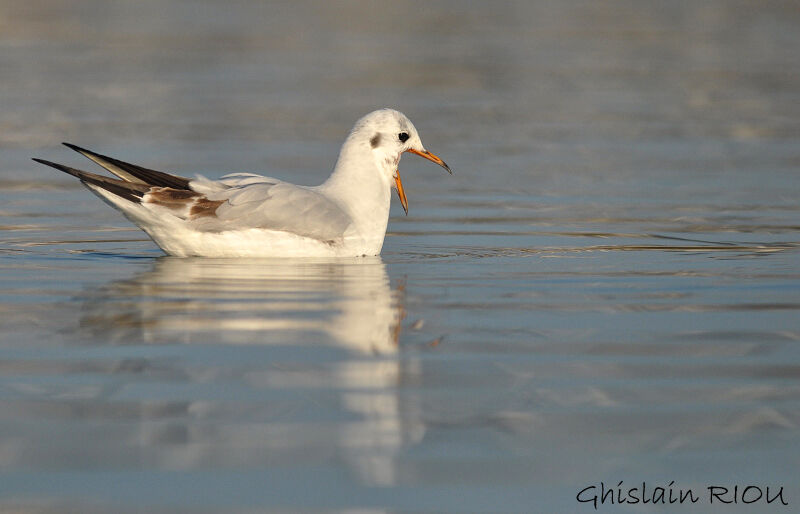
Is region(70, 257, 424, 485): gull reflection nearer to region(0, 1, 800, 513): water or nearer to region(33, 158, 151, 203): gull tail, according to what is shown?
region(0, 1, 800, 513): water

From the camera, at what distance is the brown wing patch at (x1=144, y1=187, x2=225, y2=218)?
10008mm

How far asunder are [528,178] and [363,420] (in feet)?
29.7

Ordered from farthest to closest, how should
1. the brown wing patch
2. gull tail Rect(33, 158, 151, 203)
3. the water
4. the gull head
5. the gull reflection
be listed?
the gull head < the brown wing patch < gull tail Rect(33, 158, 151, 203) < the gull reflection < the water

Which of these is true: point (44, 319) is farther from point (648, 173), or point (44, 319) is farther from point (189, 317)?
point (648, 173)

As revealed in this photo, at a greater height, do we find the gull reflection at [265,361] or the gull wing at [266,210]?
the gull wing at [266,210]

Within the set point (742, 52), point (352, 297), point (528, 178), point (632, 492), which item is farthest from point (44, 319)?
point (742, 52)

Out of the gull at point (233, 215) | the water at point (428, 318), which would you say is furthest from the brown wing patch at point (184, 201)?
the water at point (428, 318)

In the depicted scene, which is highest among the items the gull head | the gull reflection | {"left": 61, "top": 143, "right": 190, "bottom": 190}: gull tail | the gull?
the gull head

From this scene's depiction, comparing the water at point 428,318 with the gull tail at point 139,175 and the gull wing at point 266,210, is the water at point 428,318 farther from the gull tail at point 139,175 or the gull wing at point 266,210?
the gull tail at point 139,175

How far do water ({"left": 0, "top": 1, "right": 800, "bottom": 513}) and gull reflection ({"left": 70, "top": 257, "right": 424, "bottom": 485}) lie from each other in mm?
20

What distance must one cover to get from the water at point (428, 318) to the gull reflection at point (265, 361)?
2 cm

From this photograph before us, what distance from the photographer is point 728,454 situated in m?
5.57

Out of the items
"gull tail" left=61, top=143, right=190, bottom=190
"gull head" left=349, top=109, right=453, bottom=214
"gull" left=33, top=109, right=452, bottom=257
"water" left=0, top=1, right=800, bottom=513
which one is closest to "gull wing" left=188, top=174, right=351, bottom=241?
"gull" left=33, top=109, right=452, bottom=257

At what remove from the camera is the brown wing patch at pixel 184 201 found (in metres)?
10.0
